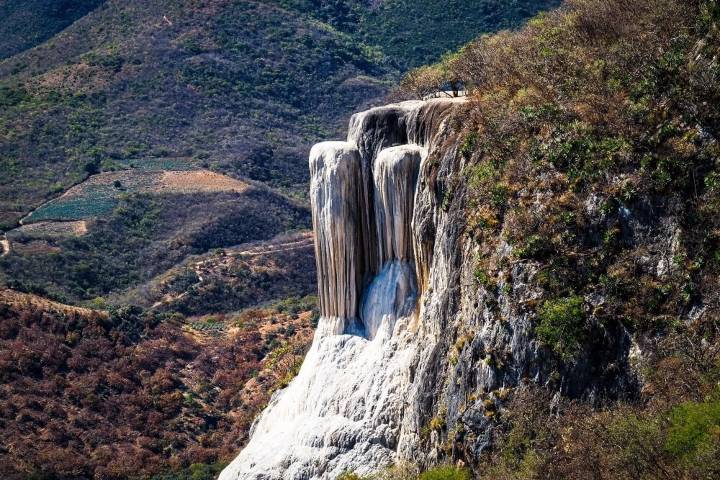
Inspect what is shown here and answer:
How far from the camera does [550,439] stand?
706 inches

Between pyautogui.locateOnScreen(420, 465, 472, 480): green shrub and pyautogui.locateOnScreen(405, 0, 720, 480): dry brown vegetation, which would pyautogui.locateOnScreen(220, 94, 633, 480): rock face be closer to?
pyautogui.locateOnScreen(420, 465, 472, 480): green shrub

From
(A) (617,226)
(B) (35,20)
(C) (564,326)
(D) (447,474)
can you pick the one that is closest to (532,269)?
(C) (564,326)

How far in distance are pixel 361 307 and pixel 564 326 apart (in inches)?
325

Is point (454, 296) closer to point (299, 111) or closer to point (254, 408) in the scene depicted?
point (254, 408)

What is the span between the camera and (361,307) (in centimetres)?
2555

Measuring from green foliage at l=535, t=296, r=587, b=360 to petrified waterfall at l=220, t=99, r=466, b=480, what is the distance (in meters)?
4.71

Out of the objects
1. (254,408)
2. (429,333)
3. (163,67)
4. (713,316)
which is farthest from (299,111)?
(713,316)

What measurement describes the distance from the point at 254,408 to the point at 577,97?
89.7 ft

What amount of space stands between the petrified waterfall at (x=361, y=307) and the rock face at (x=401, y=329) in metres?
0.03

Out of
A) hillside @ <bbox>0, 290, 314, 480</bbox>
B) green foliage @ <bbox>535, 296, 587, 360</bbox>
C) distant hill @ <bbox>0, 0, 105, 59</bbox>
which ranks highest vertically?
green foliage @ <bbox>535, 296, 587, 360</bbox>

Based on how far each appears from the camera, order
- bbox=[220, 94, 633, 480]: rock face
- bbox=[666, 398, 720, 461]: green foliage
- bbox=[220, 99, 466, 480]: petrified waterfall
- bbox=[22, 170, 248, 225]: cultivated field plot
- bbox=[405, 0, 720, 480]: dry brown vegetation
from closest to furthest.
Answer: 1. bbox=[666, 398, 720, 461]: green foliage
2. bbox=[405, 0, 720, 480]: dry brown vegetation
3. bbox=[220, 94, 633, 480]: rock face
4. bbox=[220, 99, 466, 480]: petrified waterfall
5. bbox=[22, 170, 248, 225]: cultivated field plot

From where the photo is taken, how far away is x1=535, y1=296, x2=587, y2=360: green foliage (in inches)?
707

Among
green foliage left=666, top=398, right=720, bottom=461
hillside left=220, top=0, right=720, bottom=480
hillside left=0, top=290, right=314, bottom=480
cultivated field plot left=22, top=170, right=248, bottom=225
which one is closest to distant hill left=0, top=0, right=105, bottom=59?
cultivated field plot left=22, top=170, right=248, bottom=225

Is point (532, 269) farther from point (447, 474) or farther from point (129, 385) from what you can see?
point (129, 385)
